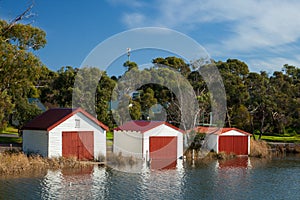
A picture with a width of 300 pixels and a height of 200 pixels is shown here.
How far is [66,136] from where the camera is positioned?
99.0 ft

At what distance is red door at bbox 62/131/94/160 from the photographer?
3009 centimetres

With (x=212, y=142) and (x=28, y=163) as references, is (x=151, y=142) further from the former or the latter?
(x=28, y=163)

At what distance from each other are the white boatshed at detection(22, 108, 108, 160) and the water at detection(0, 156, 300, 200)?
3.05m

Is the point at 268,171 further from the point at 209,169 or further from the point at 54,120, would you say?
the point at 54,120

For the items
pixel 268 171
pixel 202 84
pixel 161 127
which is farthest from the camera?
pixel 202 84

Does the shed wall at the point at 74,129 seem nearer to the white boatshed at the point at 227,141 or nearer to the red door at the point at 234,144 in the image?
the white boatshed at the point at 227,141

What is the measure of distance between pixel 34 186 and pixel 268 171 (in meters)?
16.5

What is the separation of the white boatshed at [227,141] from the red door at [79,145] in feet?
38.1

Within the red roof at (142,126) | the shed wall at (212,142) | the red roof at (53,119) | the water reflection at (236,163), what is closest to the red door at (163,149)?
the red roof at (142,126)

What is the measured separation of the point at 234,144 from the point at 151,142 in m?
9.38

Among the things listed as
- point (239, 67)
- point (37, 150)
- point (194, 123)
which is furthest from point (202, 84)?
point (37, 150)

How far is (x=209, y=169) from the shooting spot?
2958 cm

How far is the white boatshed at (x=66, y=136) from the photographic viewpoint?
29.5m

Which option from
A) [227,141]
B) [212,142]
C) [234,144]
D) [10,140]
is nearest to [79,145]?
[212,142]
